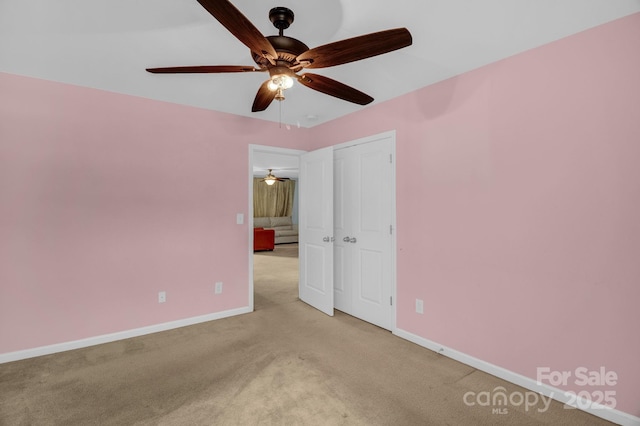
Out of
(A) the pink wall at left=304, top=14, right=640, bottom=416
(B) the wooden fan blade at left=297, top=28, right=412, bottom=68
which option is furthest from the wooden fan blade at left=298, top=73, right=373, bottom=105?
(A) the pink wall at left=304, top=14, right=640, bottom=416

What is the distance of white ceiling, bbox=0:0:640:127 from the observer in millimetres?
1641

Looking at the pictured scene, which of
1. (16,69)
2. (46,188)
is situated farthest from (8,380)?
(16,69)

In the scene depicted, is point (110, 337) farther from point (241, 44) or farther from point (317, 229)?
point (241, 44)

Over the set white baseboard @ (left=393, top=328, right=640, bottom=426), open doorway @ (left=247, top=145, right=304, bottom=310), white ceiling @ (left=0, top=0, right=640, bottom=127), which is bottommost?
white baseboard @ (left=393, top=328, right=640, bottom=426)

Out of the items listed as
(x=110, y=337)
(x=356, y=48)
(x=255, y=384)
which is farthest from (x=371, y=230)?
(x=110, y=337)

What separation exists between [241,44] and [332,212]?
1.99 meters

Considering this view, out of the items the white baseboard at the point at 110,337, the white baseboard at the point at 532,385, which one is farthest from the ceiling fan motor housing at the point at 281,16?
the white baseboard at the point at 110,337

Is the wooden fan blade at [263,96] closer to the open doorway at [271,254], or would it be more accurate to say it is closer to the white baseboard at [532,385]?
the open doorway at [271,254]

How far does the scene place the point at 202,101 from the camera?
10.3 ft

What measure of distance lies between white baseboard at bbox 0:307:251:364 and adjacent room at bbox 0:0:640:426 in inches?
0.8

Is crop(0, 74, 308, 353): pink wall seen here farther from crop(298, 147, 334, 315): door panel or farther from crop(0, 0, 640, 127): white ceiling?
crop(298, 147, 334, 315): door panel

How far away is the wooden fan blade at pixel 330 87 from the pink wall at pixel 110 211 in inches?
74.0

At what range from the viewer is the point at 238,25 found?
1239 millimetres

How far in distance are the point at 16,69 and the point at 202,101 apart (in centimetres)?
142
